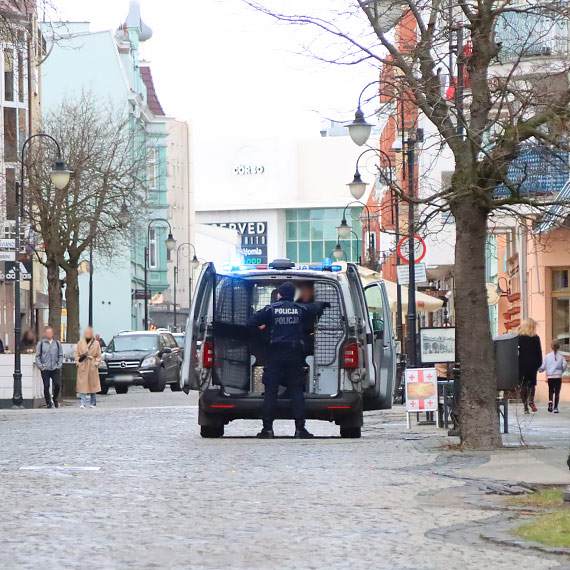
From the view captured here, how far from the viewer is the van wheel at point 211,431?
65.1 feet

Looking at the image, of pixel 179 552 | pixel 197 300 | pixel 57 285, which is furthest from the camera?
pixel 57 285

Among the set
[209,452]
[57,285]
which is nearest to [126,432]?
[209,452]

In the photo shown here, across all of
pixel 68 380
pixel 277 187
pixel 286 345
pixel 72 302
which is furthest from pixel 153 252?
pixel 286 345

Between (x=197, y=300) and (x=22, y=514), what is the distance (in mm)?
9019

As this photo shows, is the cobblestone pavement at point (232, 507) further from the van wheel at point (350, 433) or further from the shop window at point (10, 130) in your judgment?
the shop window at point (10, 130)

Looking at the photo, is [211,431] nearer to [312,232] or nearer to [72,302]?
[72,302]

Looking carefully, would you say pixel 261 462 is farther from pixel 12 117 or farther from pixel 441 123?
pixel 12 117

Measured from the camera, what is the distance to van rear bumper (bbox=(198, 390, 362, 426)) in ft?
63.6

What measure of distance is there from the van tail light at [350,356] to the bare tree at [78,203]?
25732 mm

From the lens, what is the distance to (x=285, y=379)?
63.3 feet

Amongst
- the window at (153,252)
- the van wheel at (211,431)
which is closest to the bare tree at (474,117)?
the van wheel at (211,431)

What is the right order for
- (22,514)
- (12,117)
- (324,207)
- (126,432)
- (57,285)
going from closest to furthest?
(22,514), (126,432), (57,285), (12,117), (324,207)

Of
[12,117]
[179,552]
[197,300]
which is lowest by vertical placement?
[179,552]

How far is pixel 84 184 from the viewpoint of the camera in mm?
47500
